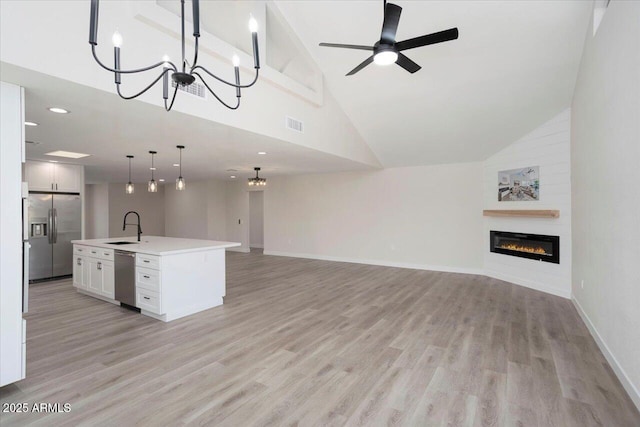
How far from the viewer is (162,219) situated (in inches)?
480

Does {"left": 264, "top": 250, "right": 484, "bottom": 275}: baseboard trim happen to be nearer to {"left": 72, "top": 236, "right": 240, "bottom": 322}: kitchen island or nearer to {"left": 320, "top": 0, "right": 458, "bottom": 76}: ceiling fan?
{"left": 72, "top": 236, "right": 240, "bottom": 322}: kitchen island

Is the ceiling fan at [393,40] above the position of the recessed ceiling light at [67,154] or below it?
above

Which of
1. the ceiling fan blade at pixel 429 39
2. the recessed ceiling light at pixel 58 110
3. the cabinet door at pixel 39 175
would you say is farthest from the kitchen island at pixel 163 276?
the ceiling fan blade at pixel 429 39

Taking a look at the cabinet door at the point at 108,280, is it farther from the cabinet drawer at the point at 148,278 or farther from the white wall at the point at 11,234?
the white wall at the point at 11,234

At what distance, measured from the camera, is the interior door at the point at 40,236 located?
602cm

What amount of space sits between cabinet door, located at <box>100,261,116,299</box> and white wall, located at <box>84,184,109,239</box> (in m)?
6.80

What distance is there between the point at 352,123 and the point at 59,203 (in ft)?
20.4

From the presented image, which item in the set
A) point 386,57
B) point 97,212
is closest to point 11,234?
point 386,57

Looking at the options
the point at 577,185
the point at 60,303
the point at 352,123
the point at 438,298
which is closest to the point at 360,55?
the point at 352,123

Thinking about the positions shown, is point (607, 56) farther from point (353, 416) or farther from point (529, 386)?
point (353, 416)

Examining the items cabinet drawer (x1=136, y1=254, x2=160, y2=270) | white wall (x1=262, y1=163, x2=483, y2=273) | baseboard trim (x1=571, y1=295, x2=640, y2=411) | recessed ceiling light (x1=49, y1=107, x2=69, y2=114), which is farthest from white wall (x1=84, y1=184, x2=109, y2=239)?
baseboard trim (x1=571, y1=295, x2=640, y2=411)

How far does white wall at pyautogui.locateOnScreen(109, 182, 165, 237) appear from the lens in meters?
10.8

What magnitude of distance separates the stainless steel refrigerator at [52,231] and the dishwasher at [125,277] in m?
2.96

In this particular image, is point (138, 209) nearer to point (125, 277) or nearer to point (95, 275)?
point (95, 275)
